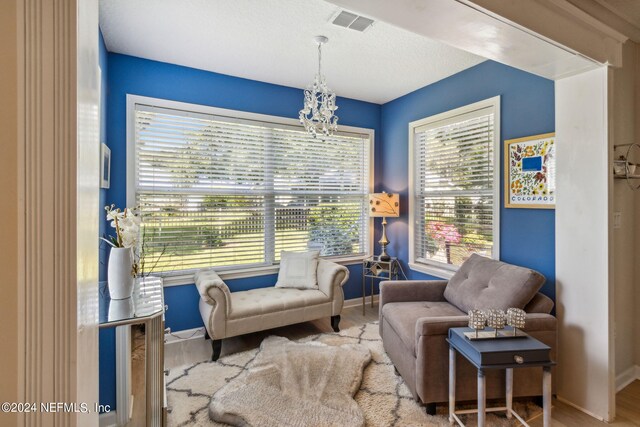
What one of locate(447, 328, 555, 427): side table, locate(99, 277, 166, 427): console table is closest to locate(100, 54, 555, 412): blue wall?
locate(99, 277, 166, 427): console table

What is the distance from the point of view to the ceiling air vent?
84.6 inches

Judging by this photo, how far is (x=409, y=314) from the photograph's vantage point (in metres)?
2.38

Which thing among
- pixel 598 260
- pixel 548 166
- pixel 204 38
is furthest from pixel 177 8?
pixel 598 260

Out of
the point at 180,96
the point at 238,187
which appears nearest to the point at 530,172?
the point at 238,187

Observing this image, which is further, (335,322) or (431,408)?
(335,322)

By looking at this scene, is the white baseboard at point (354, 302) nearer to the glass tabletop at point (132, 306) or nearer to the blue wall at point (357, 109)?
the blue wall at point (357, 109)

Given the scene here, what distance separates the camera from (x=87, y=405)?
0.71 metres

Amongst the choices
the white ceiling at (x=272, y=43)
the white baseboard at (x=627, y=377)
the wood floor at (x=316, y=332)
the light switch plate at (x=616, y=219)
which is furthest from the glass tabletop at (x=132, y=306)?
the white baseboard at (x=627, y=377)

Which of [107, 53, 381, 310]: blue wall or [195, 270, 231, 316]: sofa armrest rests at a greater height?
[107, 53, 381, 310]: blue wall

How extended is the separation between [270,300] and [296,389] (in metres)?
0.93

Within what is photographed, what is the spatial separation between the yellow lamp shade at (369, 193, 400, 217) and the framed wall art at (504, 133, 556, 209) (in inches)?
46.4

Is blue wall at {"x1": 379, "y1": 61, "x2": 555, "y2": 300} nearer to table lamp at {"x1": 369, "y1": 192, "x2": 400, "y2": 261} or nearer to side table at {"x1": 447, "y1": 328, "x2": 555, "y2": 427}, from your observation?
table lamp at {"x1": 369, "y1": 192, "x2": 400, "y2": 261}
